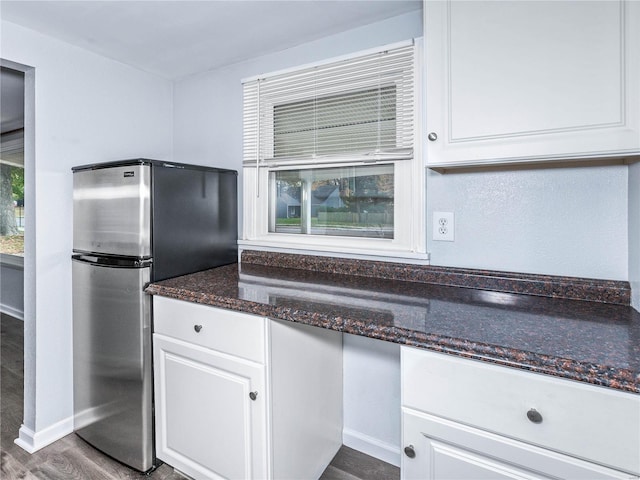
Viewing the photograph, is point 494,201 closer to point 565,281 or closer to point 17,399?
point 565,281

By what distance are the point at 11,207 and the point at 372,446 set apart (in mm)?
3695

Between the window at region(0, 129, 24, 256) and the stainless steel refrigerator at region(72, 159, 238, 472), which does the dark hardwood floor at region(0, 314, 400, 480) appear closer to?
the stainless steel refrigerator at region(72, 159, 238, 472)

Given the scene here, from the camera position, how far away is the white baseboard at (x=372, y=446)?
1.77 meters

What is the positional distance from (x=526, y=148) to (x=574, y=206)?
409 millimetres

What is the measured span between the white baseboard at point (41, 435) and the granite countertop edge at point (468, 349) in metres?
1.35

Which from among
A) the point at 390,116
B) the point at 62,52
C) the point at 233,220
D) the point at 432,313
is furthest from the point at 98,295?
the point at 390,116

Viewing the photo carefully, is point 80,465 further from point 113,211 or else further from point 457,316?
point 457,316

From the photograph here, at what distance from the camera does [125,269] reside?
1635mm

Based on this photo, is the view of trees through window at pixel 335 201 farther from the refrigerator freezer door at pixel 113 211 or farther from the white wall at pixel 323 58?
the refrigerator freezer door at pixel 113 211

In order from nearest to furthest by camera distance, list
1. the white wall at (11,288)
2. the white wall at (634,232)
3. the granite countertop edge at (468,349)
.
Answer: the granite countertop edge at (468,349)
the white wall at (634,232)
the white wall at (11,288)

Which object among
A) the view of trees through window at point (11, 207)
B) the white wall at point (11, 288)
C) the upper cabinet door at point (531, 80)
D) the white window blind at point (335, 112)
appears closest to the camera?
the upper cabinet door at point (531, 80)

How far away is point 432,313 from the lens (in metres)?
1.19

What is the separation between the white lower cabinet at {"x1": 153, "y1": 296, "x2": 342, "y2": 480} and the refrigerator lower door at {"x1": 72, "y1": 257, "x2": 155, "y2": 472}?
0.06 meters

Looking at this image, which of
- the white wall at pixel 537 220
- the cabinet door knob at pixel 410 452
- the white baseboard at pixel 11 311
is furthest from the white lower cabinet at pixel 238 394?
the white baseboard at pixel 11 311
